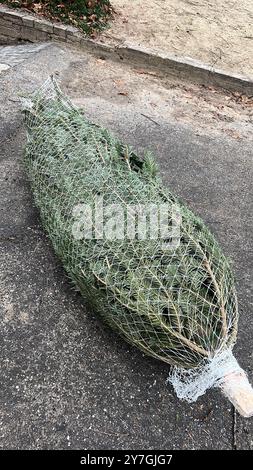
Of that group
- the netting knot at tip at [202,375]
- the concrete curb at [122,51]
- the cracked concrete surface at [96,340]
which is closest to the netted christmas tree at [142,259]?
the netting knot at tip at [202,375]

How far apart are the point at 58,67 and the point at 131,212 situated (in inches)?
163

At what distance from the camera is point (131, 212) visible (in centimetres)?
267

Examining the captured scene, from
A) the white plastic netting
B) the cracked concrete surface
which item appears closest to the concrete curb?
the cracked concrete surface

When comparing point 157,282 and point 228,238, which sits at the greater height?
point 157,282

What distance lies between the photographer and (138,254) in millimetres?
2416

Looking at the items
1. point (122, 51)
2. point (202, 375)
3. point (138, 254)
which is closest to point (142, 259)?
point (138, 254)

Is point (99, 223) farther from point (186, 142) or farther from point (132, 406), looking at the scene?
point (186, 142)

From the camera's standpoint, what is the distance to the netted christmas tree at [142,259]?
2.19 metres

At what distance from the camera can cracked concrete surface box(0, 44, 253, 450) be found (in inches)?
92.7

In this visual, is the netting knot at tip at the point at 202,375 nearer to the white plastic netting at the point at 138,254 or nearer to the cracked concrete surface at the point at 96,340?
the white plastic netting at the point at 138,254

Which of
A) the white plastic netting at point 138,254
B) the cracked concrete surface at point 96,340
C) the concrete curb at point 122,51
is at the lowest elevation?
the cracked concrete surface at point 96,340

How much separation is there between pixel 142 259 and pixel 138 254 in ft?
0.16

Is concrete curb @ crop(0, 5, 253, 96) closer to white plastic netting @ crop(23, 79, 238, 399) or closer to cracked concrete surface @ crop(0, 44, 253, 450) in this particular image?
cracked concrete surface @ crop(0, 44, 253, 450)

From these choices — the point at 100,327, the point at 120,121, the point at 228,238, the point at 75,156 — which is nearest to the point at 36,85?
the point at 120,121
